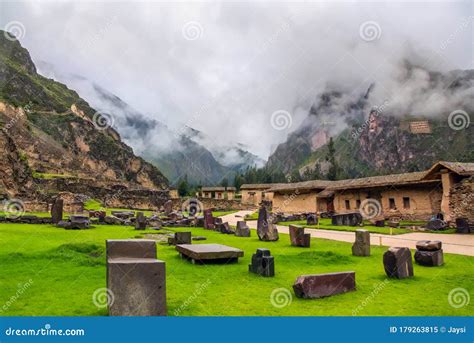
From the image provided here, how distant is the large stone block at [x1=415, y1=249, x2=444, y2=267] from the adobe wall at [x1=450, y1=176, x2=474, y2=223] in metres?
16.5

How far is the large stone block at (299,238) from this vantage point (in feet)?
55.4

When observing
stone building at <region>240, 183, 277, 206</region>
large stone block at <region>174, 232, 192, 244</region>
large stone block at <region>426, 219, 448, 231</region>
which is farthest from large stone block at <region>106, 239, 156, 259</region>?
stone building at <region>240, 183, 277, 206</region>

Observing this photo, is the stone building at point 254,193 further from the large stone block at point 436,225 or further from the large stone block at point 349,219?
the large stone block at point 436,225

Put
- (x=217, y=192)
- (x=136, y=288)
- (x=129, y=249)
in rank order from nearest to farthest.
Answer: (x=136, y=288) < (x=129, y=249) < (x=217, y=192)

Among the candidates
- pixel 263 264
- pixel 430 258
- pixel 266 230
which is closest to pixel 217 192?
pixel 266 230

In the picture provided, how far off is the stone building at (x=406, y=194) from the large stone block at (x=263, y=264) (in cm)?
2121

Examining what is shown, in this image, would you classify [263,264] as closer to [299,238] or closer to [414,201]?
[299,238]

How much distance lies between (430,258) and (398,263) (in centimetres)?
256

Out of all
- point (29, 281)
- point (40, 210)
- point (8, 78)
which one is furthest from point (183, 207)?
point (8, 78)

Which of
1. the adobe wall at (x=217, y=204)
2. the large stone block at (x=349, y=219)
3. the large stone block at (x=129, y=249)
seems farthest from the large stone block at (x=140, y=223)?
the adobe wall at (x=217, y=204)

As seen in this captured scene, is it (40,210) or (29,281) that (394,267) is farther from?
(40,210)

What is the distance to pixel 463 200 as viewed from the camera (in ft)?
86.2

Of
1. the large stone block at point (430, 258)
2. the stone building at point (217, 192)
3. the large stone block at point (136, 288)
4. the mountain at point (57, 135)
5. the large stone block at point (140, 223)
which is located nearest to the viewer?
the large stone block at point (136, 288)

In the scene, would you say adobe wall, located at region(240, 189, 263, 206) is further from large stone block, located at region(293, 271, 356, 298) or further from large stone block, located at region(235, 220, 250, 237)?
large stone block, located at region(293, 271, 356, 298)
